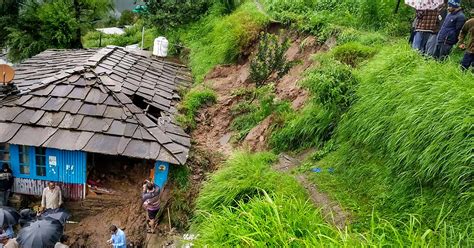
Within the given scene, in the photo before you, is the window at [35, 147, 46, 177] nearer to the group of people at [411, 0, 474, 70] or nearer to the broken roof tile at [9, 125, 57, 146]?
the broken roof tile at [9, 125, 57, 146]

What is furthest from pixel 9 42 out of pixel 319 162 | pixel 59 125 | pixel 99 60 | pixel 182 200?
pixel 319 162

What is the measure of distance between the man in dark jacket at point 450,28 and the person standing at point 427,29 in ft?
0.98

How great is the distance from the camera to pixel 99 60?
1210cm

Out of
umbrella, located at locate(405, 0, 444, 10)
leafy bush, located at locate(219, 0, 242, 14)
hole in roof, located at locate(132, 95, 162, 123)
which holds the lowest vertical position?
hole in roof, located at locate(132, 95, 162, 123)

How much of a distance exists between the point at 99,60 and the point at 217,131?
4.16 m

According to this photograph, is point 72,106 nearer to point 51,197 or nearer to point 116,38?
point 51,197

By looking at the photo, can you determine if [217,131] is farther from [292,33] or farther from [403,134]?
[403,134]

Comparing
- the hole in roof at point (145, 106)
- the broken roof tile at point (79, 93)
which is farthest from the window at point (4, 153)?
the hole in roof at point (145, 106)

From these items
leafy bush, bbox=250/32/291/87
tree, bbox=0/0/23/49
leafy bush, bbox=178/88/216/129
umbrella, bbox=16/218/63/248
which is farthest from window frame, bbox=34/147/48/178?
tree, bbox=0/0/23/49

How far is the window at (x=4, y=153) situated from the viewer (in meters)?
10.1

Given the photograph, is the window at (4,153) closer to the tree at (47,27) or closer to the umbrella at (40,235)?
the umbrella at (40,235)

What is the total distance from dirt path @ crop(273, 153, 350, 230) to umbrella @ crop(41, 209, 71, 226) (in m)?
5.10

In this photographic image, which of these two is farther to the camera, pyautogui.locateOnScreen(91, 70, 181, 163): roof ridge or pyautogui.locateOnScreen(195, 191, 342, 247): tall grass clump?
pyautogui.locateOnScreen(91, 70, 181, 163): roof ridge

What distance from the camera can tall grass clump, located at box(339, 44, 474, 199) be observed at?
5527 mm
